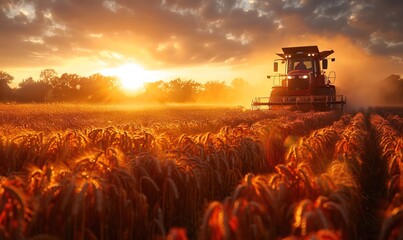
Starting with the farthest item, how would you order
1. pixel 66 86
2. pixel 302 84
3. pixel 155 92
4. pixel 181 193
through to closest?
pixel 155 92 < pixel 66 86 < pixel 302 84 < pixel 181 193

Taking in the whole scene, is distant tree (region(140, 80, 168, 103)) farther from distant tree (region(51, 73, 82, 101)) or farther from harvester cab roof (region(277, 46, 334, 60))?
harvester cab roof (region(277, 46, 334, 60))

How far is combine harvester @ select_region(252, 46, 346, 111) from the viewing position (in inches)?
862

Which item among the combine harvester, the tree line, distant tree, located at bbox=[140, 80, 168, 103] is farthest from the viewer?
distant tree, located at bbox=[140, 80, 168, 103]

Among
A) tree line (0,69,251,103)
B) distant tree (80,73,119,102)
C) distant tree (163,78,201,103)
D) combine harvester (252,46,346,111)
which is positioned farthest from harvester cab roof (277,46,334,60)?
distant tree (163,78,201,103)

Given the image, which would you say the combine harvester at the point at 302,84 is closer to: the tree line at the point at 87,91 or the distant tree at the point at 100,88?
the tree line at the point at 87,91

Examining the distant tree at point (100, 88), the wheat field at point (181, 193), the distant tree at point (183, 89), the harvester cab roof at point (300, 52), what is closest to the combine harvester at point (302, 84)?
the harvester cab roof at point (300, 52)

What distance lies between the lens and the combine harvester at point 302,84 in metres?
21.9

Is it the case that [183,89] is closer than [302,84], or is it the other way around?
[302,84]

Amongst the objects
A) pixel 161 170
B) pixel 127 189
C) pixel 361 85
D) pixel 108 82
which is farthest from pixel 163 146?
pixel 108 82

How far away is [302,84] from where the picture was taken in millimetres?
23547

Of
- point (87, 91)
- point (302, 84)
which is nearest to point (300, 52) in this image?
point (302, 84)

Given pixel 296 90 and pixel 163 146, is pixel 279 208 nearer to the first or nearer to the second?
pixel 163 146

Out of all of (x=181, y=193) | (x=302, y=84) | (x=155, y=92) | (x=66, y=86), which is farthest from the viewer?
(x=155, y=92)

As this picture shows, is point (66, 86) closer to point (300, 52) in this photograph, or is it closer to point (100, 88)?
point (100, 88)
